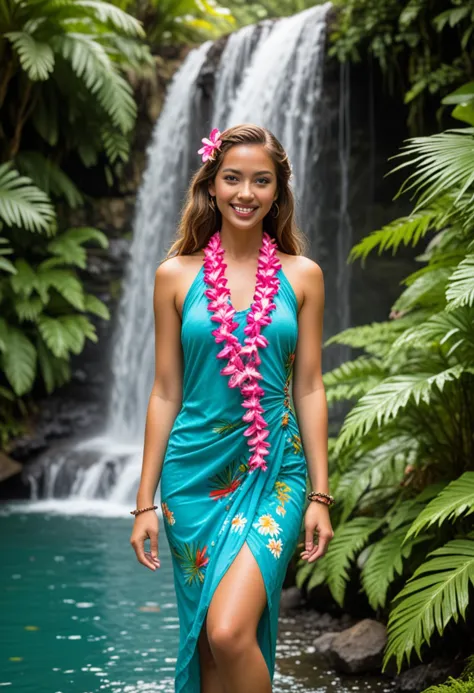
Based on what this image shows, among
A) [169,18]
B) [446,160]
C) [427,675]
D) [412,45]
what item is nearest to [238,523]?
[446,160]

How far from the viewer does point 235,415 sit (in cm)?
309

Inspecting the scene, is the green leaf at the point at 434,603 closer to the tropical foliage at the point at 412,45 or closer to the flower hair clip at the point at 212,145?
the flower hair clip at the point at 212,145

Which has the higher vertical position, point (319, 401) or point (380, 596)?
point (319, 401)

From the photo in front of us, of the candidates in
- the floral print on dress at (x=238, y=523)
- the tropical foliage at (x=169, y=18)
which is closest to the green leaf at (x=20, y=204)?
the tropical foliage at (x=169, y=18)

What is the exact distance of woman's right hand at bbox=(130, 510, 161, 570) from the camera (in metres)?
3.11

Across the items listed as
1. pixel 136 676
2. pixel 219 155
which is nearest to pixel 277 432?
pixel 219 155

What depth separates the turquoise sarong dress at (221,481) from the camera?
9.72 feet

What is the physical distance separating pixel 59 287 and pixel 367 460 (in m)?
6.95

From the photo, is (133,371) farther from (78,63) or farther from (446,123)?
(446,123)

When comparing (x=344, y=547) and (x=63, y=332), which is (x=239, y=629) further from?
(x=63, y=332)

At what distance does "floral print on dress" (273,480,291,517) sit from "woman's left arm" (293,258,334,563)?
98mm

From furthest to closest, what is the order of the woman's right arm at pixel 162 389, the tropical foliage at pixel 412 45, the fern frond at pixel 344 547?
the tropical foliage at pixel 412 45 → the fern frond at pixel 344 547 → the woman's right arm at pixel 162 389

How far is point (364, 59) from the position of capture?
1167cm

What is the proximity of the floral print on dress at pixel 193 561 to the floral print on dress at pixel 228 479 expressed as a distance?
0.17 metres
